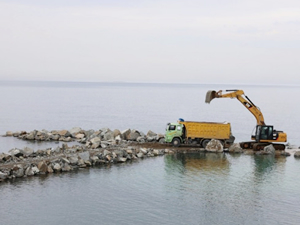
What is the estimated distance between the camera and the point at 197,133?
43156 mm

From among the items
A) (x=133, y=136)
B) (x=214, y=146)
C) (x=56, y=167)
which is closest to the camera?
(x=56, y=167)

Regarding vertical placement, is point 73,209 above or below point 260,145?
below

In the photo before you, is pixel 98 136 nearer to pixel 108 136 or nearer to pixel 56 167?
pixel 108 136

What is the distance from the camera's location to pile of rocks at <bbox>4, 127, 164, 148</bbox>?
147ft

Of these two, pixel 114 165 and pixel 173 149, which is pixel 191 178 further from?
pixel 173 149

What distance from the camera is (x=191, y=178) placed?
32.2m

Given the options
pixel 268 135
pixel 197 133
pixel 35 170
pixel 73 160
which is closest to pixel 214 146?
Answer: pixel 197 133

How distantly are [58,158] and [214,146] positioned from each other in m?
15.6

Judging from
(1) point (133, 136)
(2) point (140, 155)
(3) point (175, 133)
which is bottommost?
(2) point (140, 155)

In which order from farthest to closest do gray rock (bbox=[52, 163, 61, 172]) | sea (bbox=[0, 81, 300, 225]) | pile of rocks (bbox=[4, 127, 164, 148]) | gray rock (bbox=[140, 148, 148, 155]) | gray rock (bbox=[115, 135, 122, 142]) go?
gray rock (bbox=[115, 135, 122, 142]) < pile of rocks (bbox=[4, 127, 164, 148]) < gray rock (bbox=[140, 148, 148, 155]) < gray rock (bbox=[52, 163, 61, 172]) < sea (bbox=[0, 81, 300, 225])

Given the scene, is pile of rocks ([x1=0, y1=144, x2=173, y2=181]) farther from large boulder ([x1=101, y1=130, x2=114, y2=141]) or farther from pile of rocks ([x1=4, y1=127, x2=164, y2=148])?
large boulder ([x1=101, y1=130, x2=114, y2=141])

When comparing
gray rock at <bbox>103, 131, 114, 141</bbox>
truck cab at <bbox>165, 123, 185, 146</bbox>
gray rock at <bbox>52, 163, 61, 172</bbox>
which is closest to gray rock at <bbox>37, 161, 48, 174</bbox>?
gray rock at <bbox>52, 163, 61, 172</bbox>

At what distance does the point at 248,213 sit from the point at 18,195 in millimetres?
13595

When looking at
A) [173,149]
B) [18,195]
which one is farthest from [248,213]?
[173,149]
